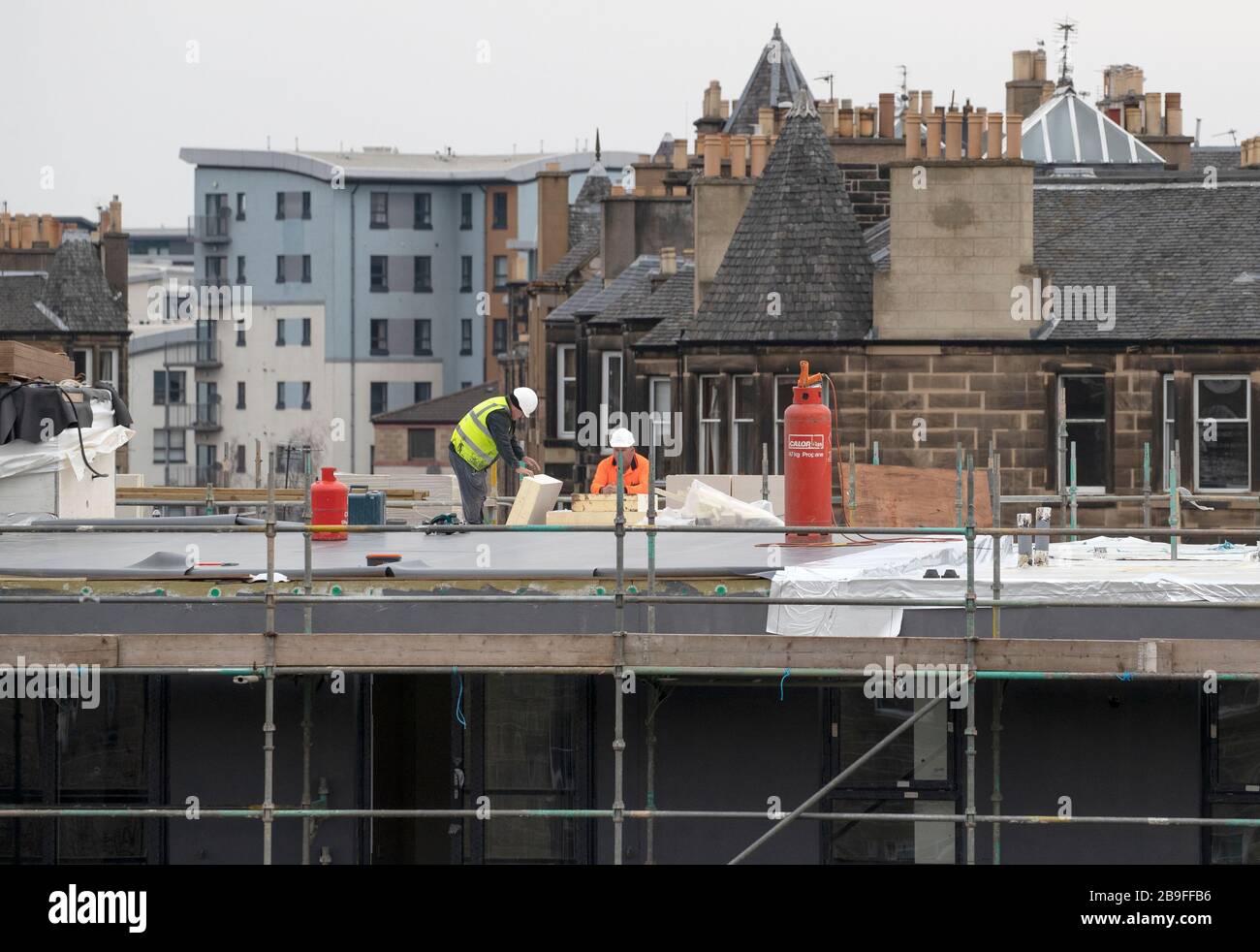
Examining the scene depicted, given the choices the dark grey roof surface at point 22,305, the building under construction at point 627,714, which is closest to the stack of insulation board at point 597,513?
the building under construction at point 627,714

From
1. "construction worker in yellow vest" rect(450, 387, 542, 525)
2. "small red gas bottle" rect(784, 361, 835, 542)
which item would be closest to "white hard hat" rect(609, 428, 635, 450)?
"construction worker in yellow vest" rect(450, 387, 542, 525)

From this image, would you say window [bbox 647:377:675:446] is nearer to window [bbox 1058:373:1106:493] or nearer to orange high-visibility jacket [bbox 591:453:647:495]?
window [bbox 1058:373:1106:493]

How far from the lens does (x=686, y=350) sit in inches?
1404

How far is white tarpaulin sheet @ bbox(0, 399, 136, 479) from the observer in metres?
19.4

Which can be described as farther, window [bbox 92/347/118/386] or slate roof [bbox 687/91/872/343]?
window [bbox 92/347/118/386]

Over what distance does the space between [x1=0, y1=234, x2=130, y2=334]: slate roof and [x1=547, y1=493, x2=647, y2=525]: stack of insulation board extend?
174ft

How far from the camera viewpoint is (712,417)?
1405 inches

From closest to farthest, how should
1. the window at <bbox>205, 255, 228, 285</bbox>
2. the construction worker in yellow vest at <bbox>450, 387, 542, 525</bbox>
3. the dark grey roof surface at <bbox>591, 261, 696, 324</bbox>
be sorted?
the construction worker in yellow vest at <bbox>450, 387, 542, 525</bbox> → the dark grey roof surface at <bbox>591, 261, 696, 324</bbox> → the window at <bbox>205, 255, 228, 285</bbox>

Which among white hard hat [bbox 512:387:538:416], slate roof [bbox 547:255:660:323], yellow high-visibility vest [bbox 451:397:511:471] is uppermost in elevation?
slate roof [bbox 547:255:660:323]

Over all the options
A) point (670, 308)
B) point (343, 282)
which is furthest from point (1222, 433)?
point (343, 282)

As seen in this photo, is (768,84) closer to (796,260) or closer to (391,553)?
(796,260)
